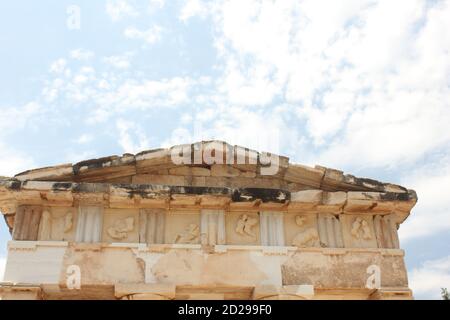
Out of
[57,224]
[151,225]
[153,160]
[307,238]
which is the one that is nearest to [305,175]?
[307,238]

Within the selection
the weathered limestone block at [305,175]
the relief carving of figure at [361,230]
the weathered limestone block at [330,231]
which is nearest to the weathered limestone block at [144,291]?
the weathered limestone block at [330,231]

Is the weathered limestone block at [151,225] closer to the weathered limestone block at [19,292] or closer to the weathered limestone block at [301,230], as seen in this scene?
the weathered limestone block at [19,292]

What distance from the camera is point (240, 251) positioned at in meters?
10.3

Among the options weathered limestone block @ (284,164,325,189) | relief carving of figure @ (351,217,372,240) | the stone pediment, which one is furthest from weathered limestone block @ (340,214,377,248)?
weathered limestone block @ (284,164,325,189)

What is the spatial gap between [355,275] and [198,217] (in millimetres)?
3080

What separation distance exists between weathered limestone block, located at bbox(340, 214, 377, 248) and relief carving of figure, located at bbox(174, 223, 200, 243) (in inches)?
112

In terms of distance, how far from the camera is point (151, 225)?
410 inches

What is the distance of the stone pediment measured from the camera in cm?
1078

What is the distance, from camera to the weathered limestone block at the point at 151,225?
1028 cm

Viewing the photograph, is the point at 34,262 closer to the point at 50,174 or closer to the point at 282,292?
the point at 50,174
